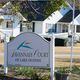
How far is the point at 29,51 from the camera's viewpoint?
14.9 m

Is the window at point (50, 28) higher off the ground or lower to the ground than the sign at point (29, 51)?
higher

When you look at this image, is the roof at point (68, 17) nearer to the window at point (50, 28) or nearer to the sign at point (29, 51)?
the window at point (50, 28)

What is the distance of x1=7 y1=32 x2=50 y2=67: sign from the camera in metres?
14.7

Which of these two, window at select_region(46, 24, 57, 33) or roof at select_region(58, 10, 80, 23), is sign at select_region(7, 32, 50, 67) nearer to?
window at select_region(46, 24, 57, 33)

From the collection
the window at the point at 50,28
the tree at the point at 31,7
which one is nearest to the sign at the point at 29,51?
the tree at the point at 31,7

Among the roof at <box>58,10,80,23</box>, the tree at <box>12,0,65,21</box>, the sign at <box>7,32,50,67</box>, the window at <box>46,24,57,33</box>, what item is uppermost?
the roof at <box>58,10,80,23</box>

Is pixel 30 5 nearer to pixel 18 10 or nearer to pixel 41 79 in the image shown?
pixel 18 10

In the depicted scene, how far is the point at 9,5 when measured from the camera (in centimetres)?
1509

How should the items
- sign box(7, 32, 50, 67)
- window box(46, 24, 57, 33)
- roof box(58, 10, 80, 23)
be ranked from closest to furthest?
1. sign box(7, 32, 50, 67)
2. window box(46, 24, 57, 33)
3. roof box(58, 10, 80, 23)

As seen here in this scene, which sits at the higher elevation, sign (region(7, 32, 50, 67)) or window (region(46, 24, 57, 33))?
window (region(46, 24, 57, 33))

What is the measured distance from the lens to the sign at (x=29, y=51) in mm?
14695

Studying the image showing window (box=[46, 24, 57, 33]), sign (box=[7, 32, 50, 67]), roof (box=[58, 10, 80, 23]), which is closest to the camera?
sign (box=[7, 32, 50, 67])

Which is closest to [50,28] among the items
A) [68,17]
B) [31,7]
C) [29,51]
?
[68,17]

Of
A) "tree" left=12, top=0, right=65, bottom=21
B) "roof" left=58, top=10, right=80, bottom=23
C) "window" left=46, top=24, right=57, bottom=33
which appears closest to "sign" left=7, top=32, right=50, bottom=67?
"tree" left=12, top=0, right=65, bottom=21
